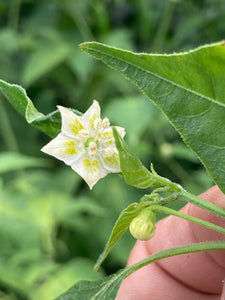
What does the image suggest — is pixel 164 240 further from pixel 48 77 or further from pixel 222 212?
pixel 48 77

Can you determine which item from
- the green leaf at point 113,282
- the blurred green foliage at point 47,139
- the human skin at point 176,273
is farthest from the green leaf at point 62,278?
the green leaf at point 113,282

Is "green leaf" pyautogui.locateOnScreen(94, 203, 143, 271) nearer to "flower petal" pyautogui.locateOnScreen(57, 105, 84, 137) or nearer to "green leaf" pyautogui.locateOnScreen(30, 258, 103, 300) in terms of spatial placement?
"flower petal" pyautogui.locateOnScreen(57, 105, 84, 137)

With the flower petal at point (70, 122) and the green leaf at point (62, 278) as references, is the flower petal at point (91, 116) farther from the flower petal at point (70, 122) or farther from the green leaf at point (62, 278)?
the green leaf at point (62, 278)

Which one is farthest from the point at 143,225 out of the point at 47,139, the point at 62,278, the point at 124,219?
the point at 47,139

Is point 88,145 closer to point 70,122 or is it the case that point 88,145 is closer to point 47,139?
point 70,122

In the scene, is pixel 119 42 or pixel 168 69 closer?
pixel 168 69

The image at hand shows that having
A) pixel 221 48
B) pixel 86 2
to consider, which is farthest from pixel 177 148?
pixel 221 48

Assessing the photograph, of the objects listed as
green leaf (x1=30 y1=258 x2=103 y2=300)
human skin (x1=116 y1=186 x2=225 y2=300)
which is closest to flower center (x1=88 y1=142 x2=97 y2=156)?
human skin (x1=116 y1=186 x2=225 y2=300)
